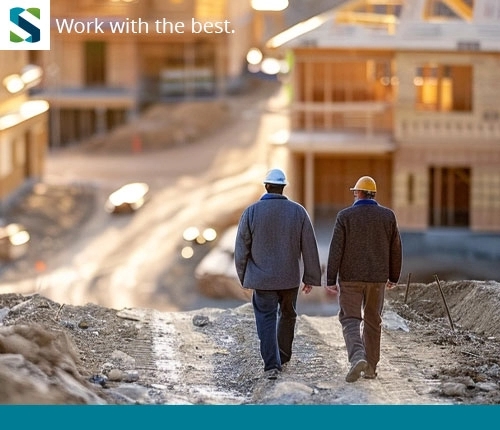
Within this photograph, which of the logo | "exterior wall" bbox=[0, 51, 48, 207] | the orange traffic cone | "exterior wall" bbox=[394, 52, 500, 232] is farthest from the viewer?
the orange traffic cone

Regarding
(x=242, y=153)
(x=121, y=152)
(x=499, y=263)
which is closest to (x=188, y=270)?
(x=499, y=263)

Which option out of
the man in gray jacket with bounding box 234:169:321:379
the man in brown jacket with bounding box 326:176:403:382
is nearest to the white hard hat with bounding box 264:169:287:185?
the man in gray jacket with bounding box 234:169:321:379

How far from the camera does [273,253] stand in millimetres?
6707

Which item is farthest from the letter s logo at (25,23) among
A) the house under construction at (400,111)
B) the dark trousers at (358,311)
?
the house under construction at (400,111)

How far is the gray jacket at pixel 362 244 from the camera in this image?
259 inches

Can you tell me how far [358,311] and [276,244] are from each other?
0.44m

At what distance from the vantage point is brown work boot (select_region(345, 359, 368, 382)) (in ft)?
21.6

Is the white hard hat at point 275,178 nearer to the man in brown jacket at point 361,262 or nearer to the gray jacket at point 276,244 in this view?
the gray jacket at point 276,244

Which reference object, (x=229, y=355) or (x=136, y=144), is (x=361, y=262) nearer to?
(x=229, y=355)

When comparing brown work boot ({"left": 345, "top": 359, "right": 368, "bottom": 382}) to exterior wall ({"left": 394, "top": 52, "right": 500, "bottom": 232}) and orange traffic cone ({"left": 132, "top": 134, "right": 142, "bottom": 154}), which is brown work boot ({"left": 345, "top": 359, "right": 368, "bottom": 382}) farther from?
orange traffic cone ({"left": 132, "top": 134, "right": 142, "bottom": 154})

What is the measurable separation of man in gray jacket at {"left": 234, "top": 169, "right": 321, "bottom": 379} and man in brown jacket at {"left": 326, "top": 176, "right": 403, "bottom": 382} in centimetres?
13

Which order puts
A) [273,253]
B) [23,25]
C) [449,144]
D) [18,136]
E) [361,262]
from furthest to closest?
1. [18,136]
2. [449,144]
3. [23,25]
4. [273,253]
5. [361,262]

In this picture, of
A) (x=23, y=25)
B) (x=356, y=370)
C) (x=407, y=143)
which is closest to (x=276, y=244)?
(x=356, y=370)

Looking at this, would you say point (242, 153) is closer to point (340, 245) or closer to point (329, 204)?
point (329, 204)
